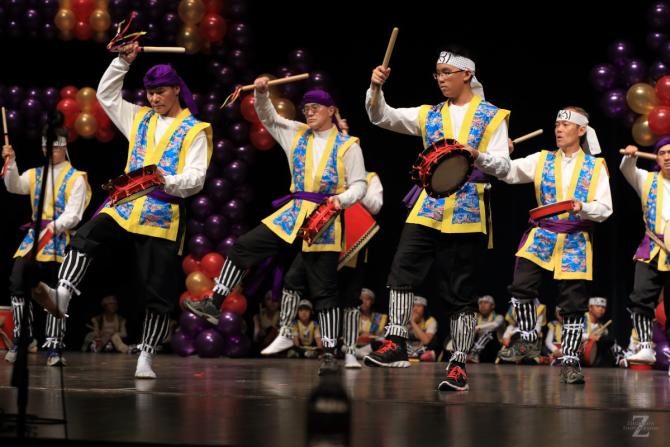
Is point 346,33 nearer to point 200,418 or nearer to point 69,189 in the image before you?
point 69,189

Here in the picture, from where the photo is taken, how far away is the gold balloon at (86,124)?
338 inches

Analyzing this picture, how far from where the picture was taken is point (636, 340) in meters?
7.66

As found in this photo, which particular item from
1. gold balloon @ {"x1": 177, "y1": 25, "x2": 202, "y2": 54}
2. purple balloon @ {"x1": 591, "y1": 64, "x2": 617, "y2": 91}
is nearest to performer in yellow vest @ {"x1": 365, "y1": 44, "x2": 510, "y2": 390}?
purple balloon @ {"x1": 591, "y1": 64, "x2": 617, "y2": 91}

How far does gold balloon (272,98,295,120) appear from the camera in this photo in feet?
26.5

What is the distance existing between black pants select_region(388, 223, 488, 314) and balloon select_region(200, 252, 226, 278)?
3.61m

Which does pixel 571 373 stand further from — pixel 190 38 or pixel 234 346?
pixel 190 38

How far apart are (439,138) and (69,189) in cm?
333

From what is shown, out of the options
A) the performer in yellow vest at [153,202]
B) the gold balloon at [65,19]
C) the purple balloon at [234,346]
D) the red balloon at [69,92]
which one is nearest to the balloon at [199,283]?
the purple balloon at [234,346]

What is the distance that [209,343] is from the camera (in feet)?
26.5

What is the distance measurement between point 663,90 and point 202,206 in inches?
149

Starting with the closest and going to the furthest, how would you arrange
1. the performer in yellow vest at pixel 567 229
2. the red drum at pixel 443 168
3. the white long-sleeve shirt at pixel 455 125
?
the red drum at pixel 443 168
the white long-sleeve shirt at pixel 455 125
the performer in yellow vest at pixel 567 229

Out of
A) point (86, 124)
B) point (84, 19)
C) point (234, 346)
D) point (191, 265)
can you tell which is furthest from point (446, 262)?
point (84, 19)

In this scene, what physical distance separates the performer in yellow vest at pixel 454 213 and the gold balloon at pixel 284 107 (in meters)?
3.41

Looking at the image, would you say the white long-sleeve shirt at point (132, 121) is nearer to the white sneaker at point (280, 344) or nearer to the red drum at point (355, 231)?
the red drum at point (355, 231)
